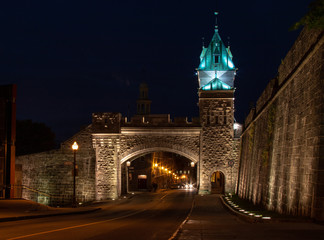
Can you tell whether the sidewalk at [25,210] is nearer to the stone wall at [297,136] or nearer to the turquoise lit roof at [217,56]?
the stone wall at [297,136]

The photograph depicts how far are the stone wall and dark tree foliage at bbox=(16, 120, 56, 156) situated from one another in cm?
4596

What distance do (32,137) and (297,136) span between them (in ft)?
175

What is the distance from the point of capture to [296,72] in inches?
582

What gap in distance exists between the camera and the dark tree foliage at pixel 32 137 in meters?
60.6

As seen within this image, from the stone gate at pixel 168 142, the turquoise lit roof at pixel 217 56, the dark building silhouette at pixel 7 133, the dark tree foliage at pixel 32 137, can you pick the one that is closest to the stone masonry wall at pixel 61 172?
the stone gate at pixel 168 142

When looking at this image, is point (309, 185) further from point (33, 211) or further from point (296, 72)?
point (33, 211)

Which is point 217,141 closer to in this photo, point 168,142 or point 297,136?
point 168,142

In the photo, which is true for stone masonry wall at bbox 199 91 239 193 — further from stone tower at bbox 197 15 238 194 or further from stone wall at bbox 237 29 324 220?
stone wall at bbox 237 29 324 220

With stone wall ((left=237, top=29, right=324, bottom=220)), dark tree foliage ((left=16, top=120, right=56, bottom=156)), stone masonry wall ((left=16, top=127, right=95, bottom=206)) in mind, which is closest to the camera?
stone wall ((left=237, top=29, right=324, bottom=220))

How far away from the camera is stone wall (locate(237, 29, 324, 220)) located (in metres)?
11.1

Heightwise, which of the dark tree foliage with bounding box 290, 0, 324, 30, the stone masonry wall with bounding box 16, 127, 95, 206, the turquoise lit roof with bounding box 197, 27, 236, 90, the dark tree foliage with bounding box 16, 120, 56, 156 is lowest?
the stone masonry wall with bounding box 16, 127, 95, 206

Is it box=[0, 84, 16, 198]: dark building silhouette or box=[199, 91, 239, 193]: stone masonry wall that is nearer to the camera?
box=[0, 84, 16, 198]: dark building silhouette

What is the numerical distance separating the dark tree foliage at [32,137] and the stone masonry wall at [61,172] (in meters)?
20.1

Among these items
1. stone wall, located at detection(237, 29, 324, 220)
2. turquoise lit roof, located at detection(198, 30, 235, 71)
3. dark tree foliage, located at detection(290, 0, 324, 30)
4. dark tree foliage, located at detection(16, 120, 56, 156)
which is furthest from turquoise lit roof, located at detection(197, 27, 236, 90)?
dark tree foliage, located at detection(290, 0, 324, 30)
